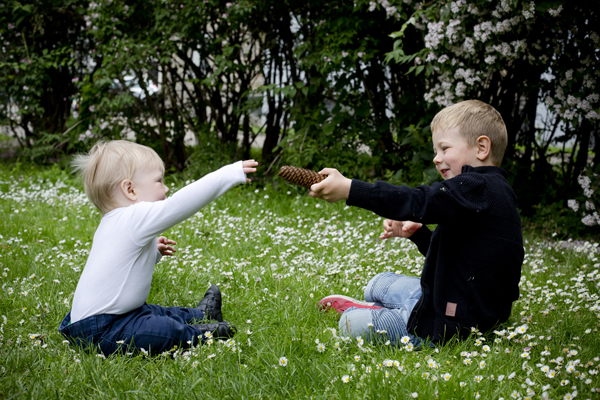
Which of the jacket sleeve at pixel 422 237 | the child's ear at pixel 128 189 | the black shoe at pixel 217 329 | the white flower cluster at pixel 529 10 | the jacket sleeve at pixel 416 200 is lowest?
the black shoe at pixel 217 329

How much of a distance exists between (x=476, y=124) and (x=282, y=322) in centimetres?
127

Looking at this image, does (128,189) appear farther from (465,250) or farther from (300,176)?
(465,250)

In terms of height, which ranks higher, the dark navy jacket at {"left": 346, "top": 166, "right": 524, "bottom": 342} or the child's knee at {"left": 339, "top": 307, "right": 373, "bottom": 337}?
the dark navy jacket at {"left": 346, "top": 166, "right": 524, "bottom": 342}

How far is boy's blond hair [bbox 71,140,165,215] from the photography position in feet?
7.58

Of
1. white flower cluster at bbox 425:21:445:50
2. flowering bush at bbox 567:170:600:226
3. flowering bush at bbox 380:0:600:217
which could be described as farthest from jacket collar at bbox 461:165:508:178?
flowering bush at bbox 567:170:600:226

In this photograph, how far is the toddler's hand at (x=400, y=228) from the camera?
99.4 inches

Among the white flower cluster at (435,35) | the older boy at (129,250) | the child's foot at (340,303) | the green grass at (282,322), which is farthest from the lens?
Answer: the white flower cluster at (435,35)

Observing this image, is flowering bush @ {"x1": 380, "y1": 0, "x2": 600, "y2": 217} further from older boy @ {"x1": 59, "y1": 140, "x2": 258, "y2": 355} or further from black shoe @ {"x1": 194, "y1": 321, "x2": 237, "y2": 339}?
black shoe @ {"x1": 194, "y1": 321, "x2": 237, "y2": 339}

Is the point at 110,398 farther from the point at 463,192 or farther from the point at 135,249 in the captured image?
the point at 463,192

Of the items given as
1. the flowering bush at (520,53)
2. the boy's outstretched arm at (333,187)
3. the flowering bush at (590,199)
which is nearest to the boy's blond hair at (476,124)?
the boy's outstretched arm at (333,187)

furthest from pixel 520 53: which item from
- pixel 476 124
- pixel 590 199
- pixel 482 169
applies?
pixel 482 169

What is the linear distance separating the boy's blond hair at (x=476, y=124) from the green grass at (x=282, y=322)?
81 centimetres

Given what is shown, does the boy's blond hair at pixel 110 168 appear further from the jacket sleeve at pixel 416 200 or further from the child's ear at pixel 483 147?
the child's ear at pixel 483 147

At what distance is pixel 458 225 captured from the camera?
7.07 ft
